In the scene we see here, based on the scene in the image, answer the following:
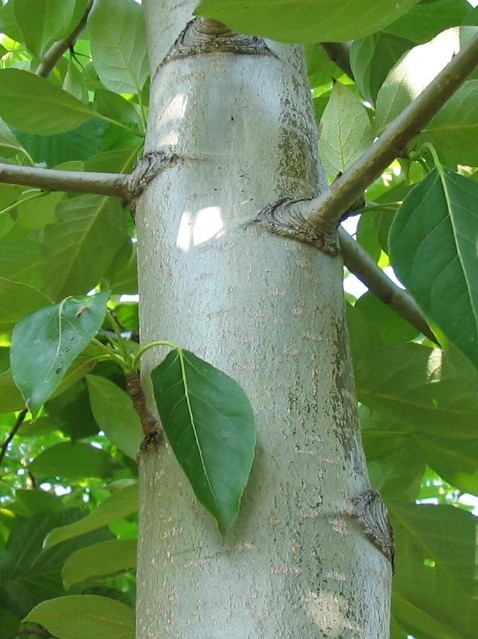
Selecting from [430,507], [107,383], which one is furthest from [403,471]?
[107,383]

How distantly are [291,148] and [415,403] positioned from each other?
35cm

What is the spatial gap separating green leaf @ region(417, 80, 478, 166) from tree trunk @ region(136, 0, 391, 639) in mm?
114

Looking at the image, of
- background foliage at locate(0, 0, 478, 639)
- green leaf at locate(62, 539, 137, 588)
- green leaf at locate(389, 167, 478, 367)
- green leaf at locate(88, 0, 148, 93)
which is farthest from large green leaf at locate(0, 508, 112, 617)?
green leaf at locate(389, 167, 478, 367)

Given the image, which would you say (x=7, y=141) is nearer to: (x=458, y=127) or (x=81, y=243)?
(x=81, y=243)

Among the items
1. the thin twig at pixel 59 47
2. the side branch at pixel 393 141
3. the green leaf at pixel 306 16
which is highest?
the thin twig at pixel 59 47

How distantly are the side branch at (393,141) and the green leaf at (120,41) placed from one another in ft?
1.68

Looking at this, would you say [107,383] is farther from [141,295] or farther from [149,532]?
[149,532]

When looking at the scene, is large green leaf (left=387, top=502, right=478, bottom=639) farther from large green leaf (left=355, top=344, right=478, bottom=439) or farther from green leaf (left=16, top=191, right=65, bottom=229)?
green leaf (left=16, top=191, right=65, bottom=229)

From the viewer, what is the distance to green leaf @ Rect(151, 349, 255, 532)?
570mm

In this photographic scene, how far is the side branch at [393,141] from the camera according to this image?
552 millimetres

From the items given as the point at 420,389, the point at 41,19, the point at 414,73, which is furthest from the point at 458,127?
the point at 41,19

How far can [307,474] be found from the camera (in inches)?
23.9

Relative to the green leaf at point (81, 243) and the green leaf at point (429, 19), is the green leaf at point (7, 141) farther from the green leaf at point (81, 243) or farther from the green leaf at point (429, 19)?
the green leaf at point (429, 19)

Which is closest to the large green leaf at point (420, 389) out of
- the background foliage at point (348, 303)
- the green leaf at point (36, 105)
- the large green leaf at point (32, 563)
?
the background foliage at point (348, 303)
